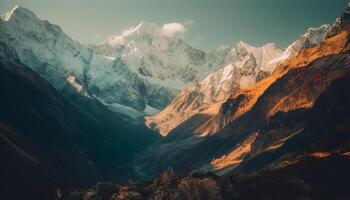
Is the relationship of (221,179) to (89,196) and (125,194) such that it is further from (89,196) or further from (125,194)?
(89,196)

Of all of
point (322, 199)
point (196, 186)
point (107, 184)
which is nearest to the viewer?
point (322, 199)

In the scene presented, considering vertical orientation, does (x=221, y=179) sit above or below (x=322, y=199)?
above

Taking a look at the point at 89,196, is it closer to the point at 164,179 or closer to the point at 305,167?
the point at 164,179

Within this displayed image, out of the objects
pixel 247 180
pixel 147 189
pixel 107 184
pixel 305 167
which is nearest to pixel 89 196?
pixel 107 184

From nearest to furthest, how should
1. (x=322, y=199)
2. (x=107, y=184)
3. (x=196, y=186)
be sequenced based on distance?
(x=322, y=199), (x=196, y=186), (x=107, y=184)

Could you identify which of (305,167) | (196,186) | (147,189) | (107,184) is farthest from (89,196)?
(305,167)

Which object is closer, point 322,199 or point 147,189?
point 322,199

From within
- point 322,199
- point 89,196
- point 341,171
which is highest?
point 89,196

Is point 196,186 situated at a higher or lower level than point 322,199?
higher

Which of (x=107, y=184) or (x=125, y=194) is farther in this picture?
(x=107, y=184)
